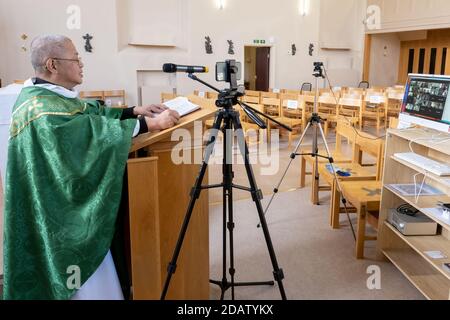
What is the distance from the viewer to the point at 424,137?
258 centimetres

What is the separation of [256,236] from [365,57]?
11355mm

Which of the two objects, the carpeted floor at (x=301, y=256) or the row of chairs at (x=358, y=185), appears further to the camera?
the row of chairs at (x=358, y=185)

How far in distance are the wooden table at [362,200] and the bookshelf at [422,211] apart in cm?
10

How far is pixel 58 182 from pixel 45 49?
53 cm

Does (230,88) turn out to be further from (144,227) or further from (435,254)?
(435,254)

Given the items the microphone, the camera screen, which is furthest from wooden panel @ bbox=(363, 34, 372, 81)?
the microphone

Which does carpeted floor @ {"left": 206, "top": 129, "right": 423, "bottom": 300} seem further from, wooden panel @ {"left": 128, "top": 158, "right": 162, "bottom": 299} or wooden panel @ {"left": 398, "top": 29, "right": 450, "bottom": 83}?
wooden panel @ {"left": 398, "top": 29, "right": 450, "bottom": 83}

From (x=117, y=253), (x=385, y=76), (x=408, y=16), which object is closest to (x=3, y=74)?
(x=117, y=253)

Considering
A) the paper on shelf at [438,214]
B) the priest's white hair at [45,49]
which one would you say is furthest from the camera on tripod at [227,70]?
→ the paper on shelf at [438,214]

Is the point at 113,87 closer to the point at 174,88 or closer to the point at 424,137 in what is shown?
the point at 174,88

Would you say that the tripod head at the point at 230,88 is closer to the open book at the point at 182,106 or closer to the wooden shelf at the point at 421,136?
the open book at the point at 182,106

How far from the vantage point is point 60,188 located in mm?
1548

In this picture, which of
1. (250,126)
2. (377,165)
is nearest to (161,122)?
(377,165)

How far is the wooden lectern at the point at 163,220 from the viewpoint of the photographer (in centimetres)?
168
